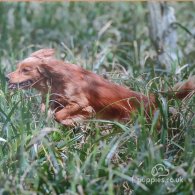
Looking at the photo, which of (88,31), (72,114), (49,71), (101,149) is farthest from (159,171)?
(88,31)

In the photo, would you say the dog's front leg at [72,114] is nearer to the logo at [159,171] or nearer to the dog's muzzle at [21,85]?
the dog's muzzle at [21,85]

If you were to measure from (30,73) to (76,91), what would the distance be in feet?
1.47

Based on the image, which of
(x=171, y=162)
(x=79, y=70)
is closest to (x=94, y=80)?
(x=79, y=70)

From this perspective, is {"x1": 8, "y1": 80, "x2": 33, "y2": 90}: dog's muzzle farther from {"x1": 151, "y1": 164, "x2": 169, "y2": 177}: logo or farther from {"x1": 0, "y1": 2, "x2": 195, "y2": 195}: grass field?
{"x1": 151, "y1": 164, "x2": 169, "y2": 177}: logo

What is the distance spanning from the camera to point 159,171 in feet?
16.2

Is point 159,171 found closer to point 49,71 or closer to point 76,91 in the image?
point 76,91

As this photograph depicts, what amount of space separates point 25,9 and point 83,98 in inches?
210

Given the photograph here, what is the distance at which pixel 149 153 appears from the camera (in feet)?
15.7

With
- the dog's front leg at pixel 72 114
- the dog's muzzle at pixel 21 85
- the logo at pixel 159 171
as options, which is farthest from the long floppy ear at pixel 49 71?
the logo at pixel 159 171

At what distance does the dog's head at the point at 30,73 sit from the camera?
626 centimetres

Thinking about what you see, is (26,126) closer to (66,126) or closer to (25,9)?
(66,126)

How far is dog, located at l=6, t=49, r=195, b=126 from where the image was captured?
6.00m

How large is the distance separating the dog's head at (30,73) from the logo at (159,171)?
166 centimetres

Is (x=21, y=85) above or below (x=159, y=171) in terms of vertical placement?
below
